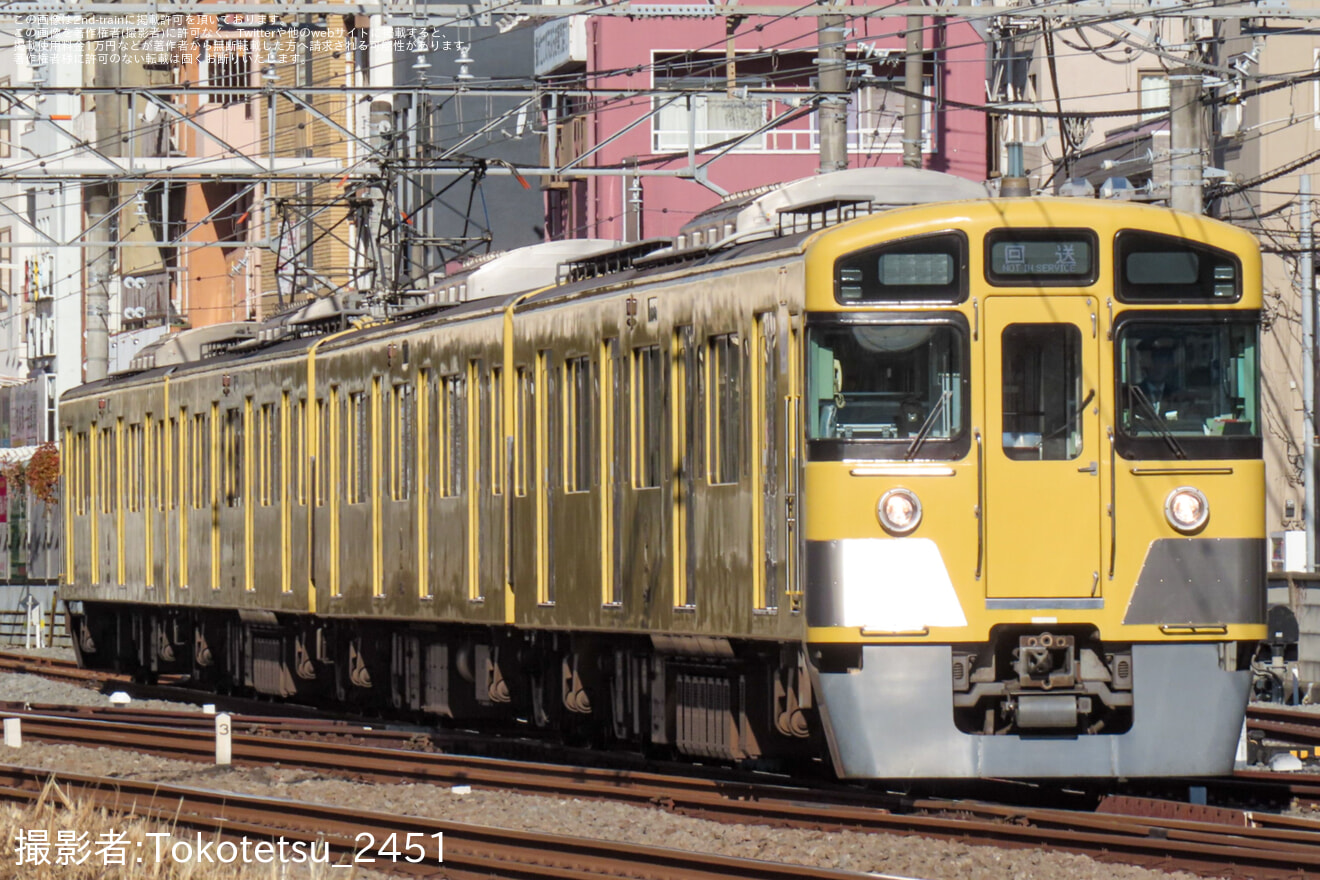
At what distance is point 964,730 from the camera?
12211 mm

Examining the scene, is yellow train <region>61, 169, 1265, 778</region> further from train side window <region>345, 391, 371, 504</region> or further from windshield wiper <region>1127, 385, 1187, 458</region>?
train side window <region>345, 391, 371, 504</region>

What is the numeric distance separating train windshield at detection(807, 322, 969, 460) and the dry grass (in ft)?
10.6

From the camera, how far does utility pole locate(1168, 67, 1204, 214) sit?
16672mm

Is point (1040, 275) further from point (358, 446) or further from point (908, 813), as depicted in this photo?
point (358, 446)

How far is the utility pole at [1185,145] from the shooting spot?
16.7 metres

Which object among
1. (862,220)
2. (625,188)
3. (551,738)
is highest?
(625,188)

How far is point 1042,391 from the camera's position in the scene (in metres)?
12.4

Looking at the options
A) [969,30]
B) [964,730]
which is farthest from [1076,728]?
[969,30]

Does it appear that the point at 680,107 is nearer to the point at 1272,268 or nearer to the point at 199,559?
the point at 1272,268

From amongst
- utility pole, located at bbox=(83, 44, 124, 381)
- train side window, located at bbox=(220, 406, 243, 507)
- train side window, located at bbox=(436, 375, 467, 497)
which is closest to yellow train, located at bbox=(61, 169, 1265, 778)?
train side window, located at bbox=(436, 375, 467, 497)

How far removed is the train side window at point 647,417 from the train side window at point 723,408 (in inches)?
26.2

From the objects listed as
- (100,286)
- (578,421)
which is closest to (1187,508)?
(578,421)

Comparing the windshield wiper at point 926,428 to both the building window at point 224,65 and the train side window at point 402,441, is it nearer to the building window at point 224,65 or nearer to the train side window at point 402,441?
the train side window at point 402,441

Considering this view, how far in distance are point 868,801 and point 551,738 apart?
5.71 metres
